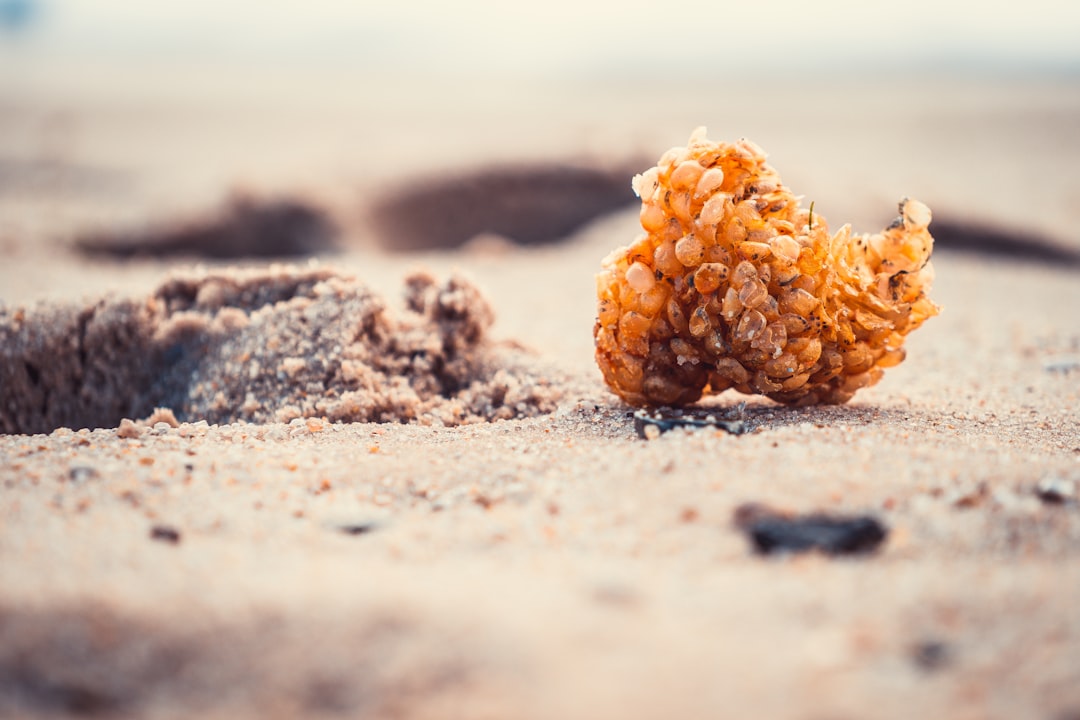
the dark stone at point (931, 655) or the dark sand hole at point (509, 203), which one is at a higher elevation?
the dark sand hole at point (509, 203)

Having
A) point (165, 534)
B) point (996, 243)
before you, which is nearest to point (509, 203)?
point (996, 243)

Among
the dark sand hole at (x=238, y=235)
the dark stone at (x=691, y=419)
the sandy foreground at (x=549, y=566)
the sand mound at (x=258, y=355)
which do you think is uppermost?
the dark sand hole at (x=238, y=235)

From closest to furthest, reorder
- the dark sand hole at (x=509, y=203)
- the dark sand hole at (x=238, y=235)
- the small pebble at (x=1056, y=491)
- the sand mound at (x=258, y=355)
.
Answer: the small pebble at (x=1056, y=491) → the sand mound at (x=258, y=355) → the dark sand hole at (x=238, y=235) → the dark sand hole at (x=509, y=203)

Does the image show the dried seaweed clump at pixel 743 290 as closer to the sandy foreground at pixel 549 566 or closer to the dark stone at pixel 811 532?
the sandy foreground at pixel 549 566

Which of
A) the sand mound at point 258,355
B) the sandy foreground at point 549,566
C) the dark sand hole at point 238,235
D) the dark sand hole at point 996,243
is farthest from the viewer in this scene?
the dark sand hole at point 996,243

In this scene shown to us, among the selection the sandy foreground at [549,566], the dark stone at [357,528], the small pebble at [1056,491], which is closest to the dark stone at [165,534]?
the sandy foreground at [549,566]

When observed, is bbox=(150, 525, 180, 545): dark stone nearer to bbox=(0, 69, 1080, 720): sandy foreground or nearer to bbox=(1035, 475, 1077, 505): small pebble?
bbox=(0, 69, 1080, 720): sandy foreground

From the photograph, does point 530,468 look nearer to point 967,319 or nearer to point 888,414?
point 888,414

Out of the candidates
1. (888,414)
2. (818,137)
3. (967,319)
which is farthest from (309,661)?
(818,137)
